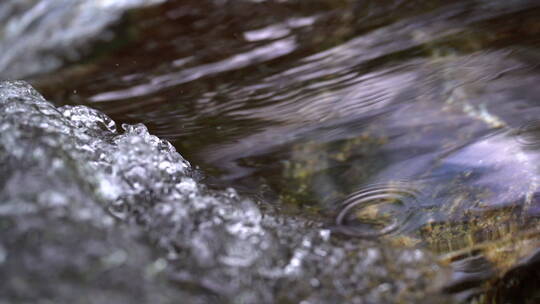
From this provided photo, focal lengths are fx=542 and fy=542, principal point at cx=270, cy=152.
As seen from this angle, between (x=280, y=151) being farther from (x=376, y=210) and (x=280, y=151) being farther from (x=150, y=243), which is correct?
(x=150, y=243)

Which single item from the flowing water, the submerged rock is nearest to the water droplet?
the flowing water

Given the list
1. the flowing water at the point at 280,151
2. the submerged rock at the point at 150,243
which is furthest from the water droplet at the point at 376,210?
the submerged rock at the point at 150,243

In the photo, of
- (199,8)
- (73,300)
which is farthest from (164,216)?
(199,8)

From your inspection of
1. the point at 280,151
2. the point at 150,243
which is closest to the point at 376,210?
the point at 280,151

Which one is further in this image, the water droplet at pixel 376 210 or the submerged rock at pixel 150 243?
the water droplet at pixel 376 210

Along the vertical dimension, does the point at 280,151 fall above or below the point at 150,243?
below

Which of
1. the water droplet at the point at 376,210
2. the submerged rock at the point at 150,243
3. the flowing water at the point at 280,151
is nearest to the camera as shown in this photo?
the submerged rock at the point at 150,243

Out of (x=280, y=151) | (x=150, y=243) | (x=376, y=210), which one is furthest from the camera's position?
(x=280, y=151)

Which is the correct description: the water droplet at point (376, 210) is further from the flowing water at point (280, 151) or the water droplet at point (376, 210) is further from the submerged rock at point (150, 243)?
the submerged rock at point (150, 243)
